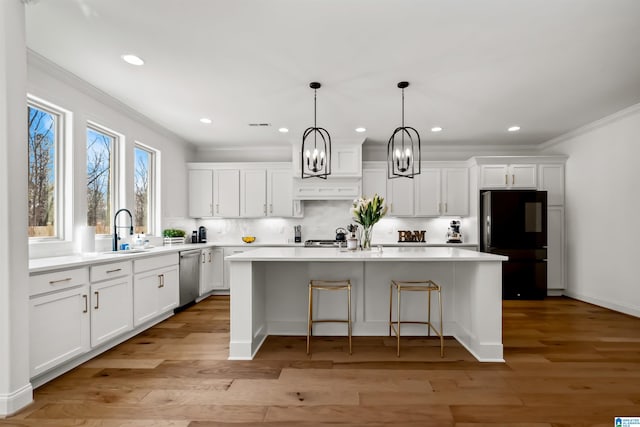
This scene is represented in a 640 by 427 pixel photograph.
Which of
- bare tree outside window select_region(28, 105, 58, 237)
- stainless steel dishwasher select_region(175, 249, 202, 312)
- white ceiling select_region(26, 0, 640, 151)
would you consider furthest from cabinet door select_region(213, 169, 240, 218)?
bare tree outside window select_region(28, 105, 58, 237)

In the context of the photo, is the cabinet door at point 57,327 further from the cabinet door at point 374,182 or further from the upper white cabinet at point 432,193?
the upper white cabinet at point 432,193

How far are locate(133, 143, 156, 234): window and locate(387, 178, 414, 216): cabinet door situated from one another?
3.83 meters

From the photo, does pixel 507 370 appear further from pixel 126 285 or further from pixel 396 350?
pixel 126 285

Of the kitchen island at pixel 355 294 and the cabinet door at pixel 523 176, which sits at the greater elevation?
the cabinet door at pixel 523 176

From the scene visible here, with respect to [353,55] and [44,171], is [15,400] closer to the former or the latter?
[44,171]

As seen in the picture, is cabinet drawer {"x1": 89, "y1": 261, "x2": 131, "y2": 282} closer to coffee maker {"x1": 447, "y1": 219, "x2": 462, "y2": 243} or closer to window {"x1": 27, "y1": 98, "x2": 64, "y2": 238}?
window {"x1": 27, "y1": 98, "x2": 64, "y2": 238}

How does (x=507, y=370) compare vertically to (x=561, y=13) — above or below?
below

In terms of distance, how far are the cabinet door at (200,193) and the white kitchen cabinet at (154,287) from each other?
173 cm

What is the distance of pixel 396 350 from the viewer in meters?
3.14

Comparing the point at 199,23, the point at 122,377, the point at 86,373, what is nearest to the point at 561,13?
the point at 199,23

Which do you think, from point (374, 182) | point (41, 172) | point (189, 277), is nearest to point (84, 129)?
point (41, 172)

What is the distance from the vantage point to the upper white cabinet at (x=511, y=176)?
18.4ft

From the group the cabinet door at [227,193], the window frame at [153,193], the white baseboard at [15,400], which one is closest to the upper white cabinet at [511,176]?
the cabinet door at [227,193]

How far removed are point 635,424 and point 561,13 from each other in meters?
2.59
